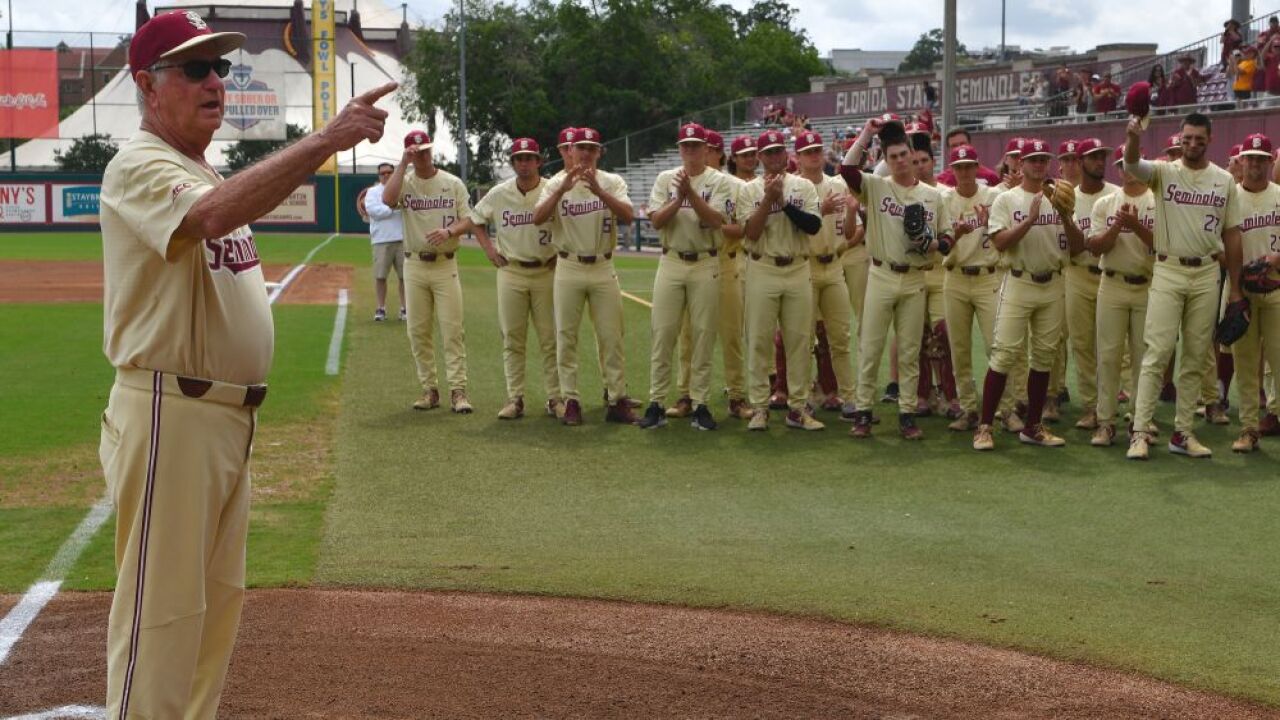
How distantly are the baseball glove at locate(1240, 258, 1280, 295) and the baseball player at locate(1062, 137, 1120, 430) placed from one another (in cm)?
108

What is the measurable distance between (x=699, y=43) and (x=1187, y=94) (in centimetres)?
4649

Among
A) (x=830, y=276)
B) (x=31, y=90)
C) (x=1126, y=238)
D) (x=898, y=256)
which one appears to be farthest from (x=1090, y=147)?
(x=31, y=90)

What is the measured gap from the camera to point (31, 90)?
55062 millimetres

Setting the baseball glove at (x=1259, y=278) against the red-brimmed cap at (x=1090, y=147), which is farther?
the red-brimmed cap at (x=1090, y=147)

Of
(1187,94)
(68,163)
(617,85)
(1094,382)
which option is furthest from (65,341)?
(617,85)

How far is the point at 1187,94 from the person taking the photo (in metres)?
25.0

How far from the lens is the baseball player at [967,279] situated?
37.5 feet

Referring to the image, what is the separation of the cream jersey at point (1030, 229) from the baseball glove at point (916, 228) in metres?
0.48

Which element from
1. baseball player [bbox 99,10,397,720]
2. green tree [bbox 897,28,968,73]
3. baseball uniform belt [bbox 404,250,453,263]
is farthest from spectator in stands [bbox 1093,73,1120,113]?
green tree [bbox 897,28,968,73]

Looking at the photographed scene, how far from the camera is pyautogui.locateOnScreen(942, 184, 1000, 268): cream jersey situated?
11.4 metres

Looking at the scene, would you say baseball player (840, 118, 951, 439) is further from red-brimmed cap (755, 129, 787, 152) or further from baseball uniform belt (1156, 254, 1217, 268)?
baseball uniform belt (1156, 254, 1217, 268)

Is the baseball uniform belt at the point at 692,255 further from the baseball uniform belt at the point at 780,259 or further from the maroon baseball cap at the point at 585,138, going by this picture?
the maroon baseball cap at the point at 585,138

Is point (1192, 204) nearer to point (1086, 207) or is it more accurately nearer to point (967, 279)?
point (1086, 207)

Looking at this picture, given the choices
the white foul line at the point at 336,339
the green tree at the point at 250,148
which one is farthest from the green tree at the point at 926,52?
the white foul line at the point at 336,339
